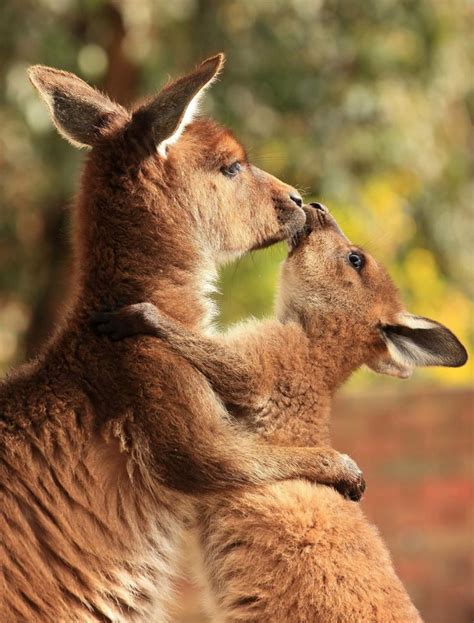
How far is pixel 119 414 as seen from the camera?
485 centimetres

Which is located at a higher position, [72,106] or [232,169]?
[232,169]

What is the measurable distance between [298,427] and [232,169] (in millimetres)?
1136

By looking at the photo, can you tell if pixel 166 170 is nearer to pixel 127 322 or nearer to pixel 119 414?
pixel 127 322

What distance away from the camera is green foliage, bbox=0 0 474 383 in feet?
33.2

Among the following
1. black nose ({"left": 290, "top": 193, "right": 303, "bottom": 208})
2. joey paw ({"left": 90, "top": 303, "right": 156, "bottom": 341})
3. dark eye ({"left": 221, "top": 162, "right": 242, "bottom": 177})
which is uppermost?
black nose ({"left": 290, "top": 193, "right": 303, "bottom": 208})

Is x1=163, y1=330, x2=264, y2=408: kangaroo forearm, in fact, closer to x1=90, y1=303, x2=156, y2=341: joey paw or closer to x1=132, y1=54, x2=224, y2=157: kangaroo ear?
x1=90, y1=303, x2=156, y2=341: joey paw

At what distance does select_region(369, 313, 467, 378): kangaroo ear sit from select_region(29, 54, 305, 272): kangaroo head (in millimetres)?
701

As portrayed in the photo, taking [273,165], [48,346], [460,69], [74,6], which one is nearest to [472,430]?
[273,165]

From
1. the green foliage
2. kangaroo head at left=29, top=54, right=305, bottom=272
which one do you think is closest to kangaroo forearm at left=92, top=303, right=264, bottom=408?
kangaroo head at left=29, top=54, right=305, bottom=272

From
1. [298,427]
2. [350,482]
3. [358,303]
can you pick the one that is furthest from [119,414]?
[358,303]

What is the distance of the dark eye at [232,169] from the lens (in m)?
5.55

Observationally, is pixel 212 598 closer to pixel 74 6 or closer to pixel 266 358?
pixel 266 358

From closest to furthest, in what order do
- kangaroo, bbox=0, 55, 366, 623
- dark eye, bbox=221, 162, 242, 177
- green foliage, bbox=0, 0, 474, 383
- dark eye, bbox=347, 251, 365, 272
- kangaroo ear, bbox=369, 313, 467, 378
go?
kangaroo, bbox=0, 55, 366, 623, dark eye, bbox=221, 162, 242, 177, kangaroo ear, bbox=369, 313, 467, 378, dark eye, bbox=347, 251, 365, 272, green foliage, bbox=0, 0, 474, 383

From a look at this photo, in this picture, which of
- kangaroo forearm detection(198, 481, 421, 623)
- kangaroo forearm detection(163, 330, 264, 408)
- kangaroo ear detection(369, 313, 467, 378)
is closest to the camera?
kangaroo forearm detection(198, 481, 421, 623)
